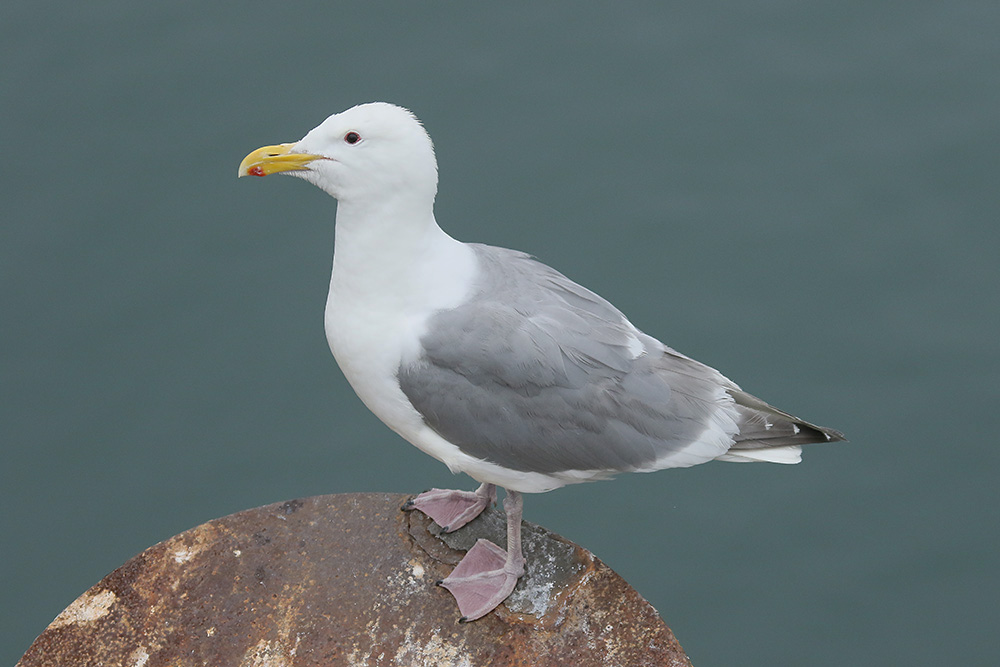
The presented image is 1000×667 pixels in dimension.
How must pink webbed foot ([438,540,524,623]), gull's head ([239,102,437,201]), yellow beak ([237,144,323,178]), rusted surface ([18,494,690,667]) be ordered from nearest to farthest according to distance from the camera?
gull's head ([239,102,437,201]) < yellow beak ([237,144,323,178]) < rusted surface ([18,494,690,667]) < pink webbed foot ([438,540,524,623])

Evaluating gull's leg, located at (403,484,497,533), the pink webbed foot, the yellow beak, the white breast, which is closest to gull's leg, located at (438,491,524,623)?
the pink webbed foot

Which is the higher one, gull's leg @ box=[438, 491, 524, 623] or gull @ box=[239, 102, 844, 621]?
gull @ box=[239, 102, 844, 621]

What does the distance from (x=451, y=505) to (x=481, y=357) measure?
0.80 meters

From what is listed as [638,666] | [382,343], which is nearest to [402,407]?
[382,343]

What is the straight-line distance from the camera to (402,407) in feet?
12.1

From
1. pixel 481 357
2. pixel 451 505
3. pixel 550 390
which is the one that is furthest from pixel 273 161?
pixel 451 505

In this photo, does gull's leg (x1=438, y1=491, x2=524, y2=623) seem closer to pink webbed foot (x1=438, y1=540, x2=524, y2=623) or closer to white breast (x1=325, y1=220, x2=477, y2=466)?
pink webbed foot (x1=438, y1=540, x2=524, y2=623)

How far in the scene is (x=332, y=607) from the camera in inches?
149

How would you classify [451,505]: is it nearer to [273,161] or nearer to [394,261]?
[394,261]

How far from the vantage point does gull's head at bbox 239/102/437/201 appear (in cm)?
341

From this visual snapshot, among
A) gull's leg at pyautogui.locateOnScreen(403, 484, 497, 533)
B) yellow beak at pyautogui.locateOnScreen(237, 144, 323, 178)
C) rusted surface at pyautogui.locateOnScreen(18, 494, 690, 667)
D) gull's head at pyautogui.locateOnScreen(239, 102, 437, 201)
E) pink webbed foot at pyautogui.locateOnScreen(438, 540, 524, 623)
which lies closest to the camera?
gull's head at pyautogui.locateOnScreen(239, 102, 437, 201)

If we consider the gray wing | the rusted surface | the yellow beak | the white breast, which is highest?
the yellow beak

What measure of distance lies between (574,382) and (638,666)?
85 cm

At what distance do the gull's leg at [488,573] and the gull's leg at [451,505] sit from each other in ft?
0.40
